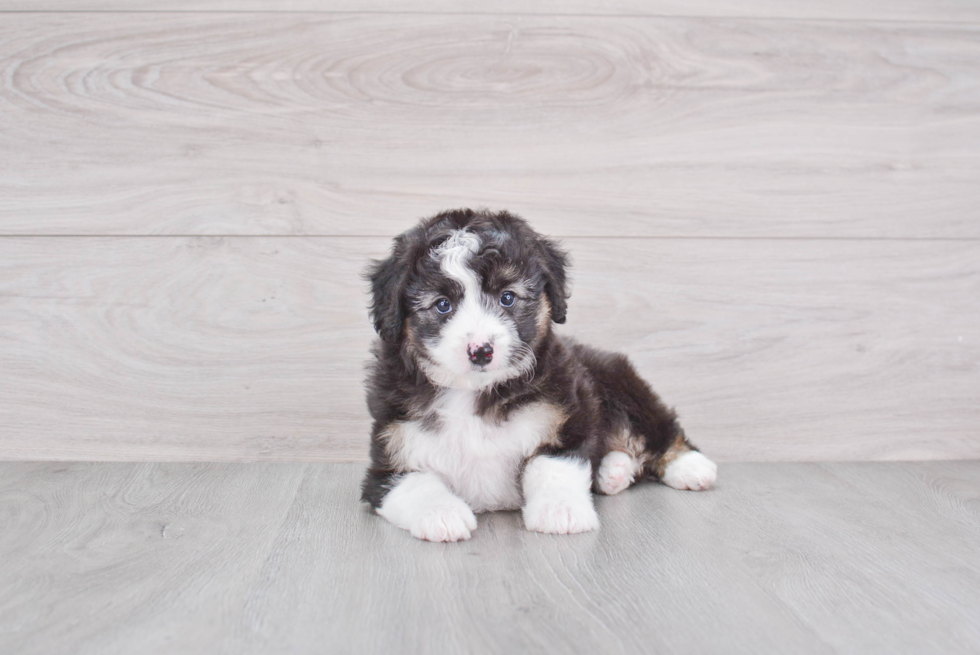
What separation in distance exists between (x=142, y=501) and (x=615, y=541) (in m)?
1.39

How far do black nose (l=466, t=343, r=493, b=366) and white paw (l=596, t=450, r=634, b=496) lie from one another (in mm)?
688

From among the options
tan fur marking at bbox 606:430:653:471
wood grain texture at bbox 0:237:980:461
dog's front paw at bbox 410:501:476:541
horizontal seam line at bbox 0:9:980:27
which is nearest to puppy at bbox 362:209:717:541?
dog's front paw at bbox 410:501:476:541

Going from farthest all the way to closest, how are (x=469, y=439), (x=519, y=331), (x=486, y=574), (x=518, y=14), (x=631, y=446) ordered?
(x=518, y=14) < (x=631, y=446) < (x=469, y=439) < (x=519, y=331) < (x=486, y=574)

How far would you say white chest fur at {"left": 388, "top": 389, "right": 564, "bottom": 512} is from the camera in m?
2.18

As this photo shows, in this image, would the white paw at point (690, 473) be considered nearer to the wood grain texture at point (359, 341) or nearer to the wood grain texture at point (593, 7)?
the wood grain texture at point (359, 341)

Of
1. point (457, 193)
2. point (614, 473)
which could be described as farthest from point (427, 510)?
point (457, 193)

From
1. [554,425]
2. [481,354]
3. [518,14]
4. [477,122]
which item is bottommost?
[554,425]

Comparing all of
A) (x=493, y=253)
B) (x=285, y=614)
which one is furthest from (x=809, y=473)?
(x=285, y=614)

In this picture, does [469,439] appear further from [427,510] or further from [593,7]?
[593,7]

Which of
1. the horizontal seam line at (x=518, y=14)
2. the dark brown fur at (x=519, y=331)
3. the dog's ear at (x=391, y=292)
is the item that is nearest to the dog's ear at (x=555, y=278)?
the dark brown fur at (x=519, y=331)

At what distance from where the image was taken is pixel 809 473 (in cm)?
279

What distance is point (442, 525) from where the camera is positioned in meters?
1.99

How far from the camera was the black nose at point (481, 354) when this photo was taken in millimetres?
1944

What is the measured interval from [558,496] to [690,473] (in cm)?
63
